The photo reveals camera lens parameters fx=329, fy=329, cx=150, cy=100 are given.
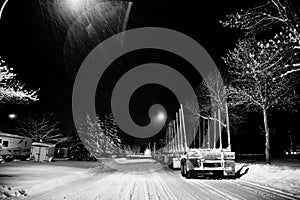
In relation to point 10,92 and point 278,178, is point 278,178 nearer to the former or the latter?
point 278,178

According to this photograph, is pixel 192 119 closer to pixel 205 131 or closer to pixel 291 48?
pixel 205 131

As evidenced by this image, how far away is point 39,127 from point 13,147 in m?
29.6

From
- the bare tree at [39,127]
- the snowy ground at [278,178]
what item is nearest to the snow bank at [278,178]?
the snowy ground at [278,178]

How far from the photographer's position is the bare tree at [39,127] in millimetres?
64812

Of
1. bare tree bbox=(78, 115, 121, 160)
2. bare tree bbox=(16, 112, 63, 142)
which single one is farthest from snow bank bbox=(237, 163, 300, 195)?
bare tree bbox=(16, 112, 63, 142)

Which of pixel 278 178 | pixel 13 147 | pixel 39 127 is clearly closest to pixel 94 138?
pixel 13 147

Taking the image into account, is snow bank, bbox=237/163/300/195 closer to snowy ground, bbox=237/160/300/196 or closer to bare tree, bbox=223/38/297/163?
snowy ground, bbox=237/160/300/196

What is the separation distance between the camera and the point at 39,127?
6706cm

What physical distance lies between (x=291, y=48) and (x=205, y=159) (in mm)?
7116

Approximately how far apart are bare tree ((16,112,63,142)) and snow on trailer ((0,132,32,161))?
2310cm

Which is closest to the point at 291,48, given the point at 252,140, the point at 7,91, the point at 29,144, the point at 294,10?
the point at 294,10

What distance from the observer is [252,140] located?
54.6m

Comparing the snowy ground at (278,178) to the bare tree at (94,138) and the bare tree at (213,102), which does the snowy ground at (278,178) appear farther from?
the bare tree at (94,138)

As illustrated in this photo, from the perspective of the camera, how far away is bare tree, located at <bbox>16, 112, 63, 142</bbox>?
6481cm
